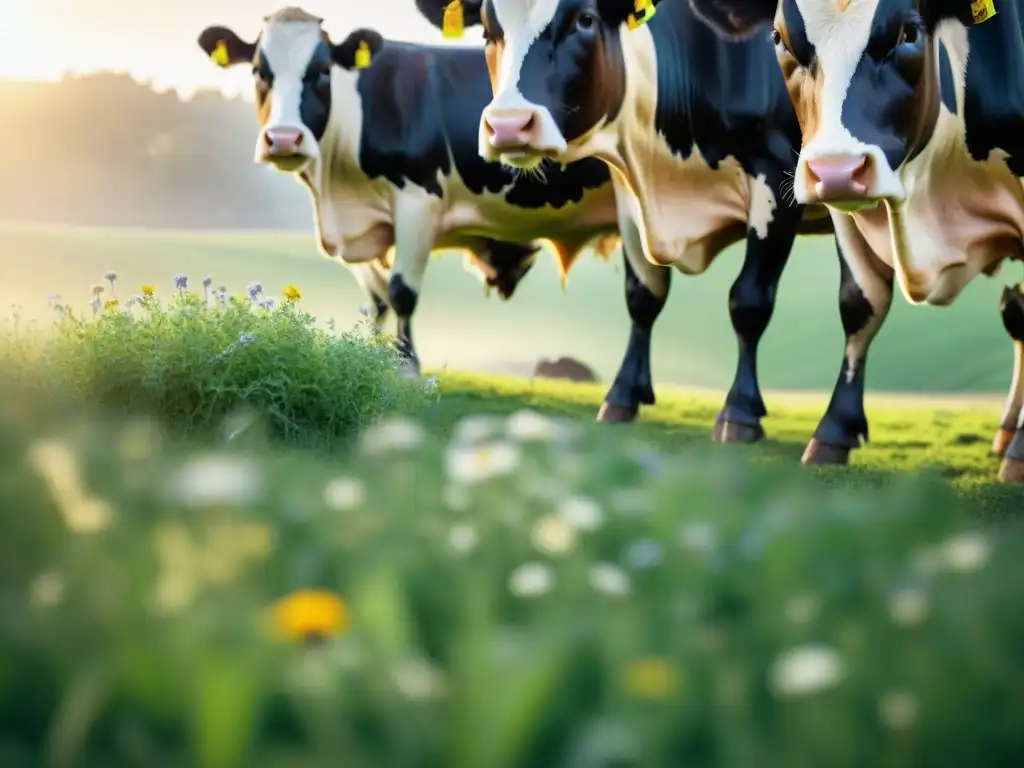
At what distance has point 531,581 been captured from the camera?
194cm

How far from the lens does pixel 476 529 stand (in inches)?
91.1

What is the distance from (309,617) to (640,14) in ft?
14.9

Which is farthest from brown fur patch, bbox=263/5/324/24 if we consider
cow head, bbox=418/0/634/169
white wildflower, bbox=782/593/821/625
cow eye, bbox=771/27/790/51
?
white wildflower, bbox=782/593/821/625

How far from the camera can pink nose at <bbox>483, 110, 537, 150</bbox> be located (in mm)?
4812

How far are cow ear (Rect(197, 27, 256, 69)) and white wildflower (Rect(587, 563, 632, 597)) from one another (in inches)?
258

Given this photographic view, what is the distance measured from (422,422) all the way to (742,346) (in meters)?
1.74

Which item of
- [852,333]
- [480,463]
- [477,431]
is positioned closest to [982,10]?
[852,333]

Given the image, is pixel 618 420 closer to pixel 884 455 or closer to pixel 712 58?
pixel 884 455

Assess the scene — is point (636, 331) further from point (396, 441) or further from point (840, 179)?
point (396, 441)

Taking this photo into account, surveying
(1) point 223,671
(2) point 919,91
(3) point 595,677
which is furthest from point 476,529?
(2) point 919,91

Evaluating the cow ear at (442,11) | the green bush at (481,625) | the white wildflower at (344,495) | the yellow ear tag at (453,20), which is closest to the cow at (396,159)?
the cow ear at (442,11)

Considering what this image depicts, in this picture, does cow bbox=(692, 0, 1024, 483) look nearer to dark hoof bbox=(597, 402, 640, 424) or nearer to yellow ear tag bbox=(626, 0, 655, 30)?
yellow ear tag bbox=(626, 0, 655, 30)

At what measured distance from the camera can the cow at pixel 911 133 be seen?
390cm

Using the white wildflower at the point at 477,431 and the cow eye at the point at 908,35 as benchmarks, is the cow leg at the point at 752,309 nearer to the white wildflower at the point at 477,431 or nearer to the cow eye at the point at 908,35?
the cow eye at the point at 908,35
